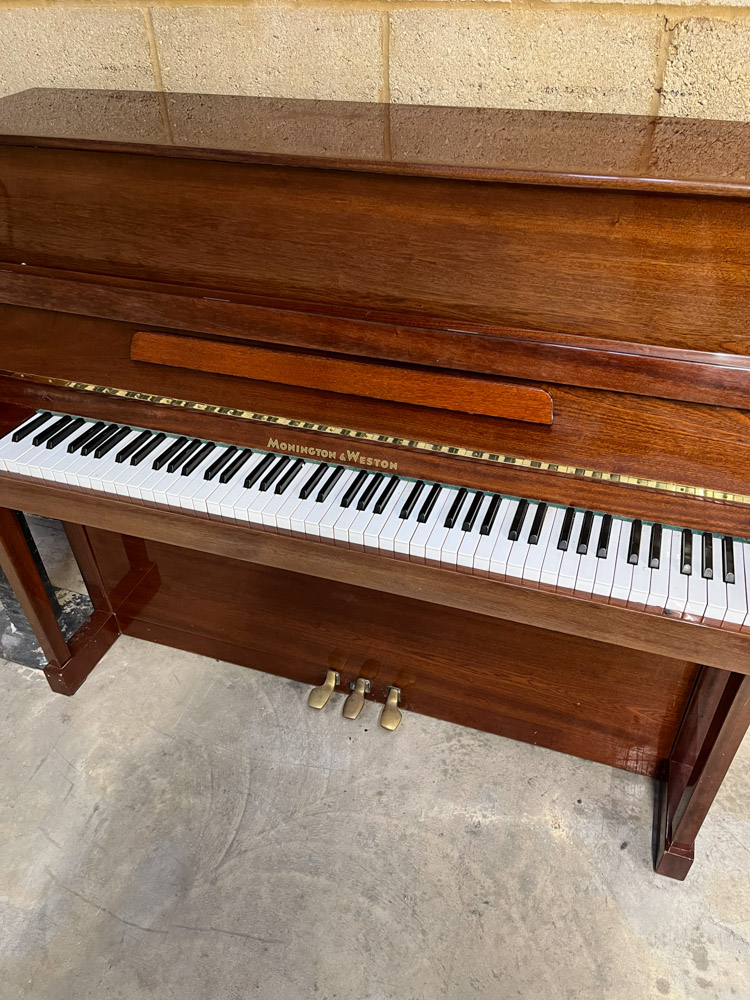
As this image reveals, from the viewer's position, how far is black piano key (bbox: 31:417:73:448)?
172cm

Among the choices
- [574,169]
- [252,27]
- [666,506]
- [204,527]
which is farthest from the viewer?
[252,27]

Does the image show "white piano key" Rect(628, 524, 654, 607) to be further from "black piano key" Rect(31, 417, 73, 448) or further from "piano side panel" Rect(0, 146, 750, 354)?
"black piano key" Rect(31, 417, 73, 448)

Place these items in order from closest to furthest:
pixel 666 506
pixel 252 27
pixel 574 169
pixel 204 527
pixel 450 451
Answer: pixel 574 169, pixel 666 506, pixel 450 451, pixel 204 527, pixel 252 27

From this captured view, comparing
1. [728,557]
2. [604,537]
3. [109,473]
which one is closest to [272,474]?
[109,473]

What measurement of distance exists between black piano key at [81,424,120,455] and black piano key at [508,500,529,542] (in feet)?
3.19

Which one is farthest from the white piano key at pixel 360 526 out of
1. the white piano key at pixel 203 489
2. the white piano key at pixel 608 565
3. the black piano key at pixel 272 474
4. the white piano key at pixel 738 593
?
the white piano key at pixel 738 593

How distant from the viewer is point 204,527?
159cm

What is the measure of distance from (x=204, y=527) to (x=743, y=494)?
3.52ft

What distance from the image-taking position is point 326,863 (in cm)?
183

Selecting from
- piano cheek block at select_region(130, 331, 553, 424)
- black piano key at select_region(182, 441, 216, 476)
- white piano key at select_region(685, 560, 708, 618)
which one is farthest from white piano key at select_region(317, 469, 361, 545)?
white piano key at select_region(685, 560, 708, 618)

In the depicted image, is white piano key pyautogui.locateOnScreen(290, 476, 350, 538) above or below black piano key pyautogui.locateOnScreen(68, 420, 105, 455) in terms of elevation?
below

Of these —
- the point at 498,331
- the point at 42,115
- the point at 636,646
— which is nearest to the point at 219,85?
the point at 42,115

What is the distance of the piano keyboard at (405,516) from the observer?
1.30 meters

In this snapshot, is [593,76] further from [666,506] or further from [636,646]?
[636,646]
